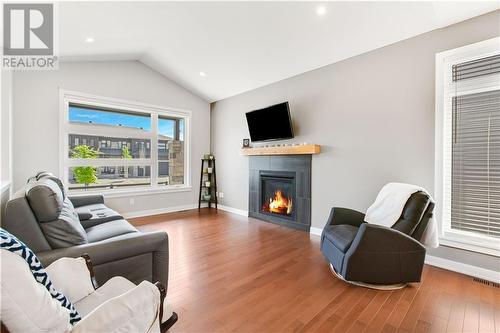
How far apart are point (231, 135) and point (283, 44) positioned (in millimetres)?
2505

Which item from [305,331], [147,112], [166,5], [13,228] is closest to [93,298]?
[13,228]

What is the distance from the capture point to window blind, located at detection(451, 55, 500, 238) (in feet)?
7.90

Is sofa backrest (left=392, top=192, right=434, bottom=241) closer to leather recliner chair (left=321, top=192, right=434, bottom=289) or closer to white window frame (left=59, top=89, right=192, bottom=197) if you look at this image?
leather recliner chair (left=321, top=192, right=434, bottom=289)

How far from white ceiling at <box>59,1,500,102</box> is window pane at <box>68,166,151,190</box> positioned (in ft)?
6.57

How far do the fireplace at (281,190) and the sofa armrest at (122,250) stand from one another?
8.76 ft

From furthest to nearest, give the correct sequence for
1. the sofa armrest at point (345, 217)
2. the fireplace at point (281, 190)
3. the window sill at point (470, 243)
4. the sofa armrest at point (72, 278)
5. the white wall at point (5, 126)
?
the fireplace at point (281, 190) → the white wall at point (5, 126) → the sofa armrest at point (345, 217) → the window sill at point (470, 243) → the sofa armrest at point (72, 278)

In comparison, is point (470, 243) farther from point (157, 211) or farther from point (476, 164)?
point (157, 211)

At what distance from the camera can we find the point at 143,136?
5152 mm

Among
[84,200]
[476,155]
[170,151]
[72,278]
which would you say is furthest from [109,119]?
[476,155]

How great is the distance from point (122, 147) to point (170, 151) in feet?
3.45

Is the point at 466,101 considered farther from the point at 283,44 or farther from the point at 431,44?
the point at 283,44

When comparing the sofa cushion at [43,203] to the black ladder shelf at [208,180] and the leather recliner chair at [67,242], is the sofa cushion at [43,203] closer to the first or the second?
the leather recliner chair at [67,242]

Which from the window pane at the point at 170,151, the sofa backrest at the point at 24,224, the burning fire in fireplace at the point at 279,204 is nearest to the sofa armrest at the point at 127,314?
the sofa backrest at the point at 24,224

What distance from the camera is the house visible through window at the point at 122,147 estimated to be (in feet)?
14.5
